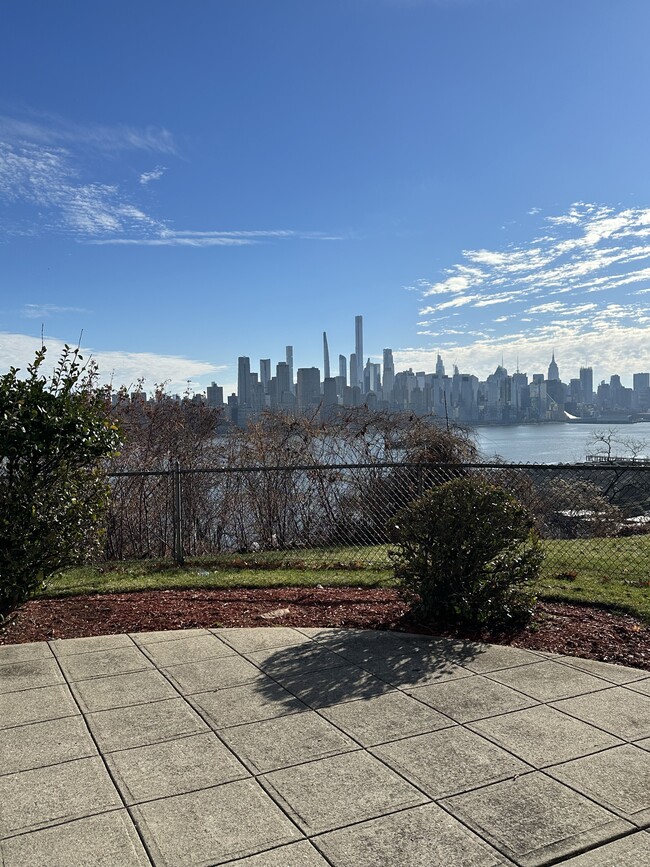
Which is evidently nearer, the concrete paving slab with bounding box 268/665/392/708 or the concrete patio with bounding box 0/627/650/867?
the concrete patio with bounding box 0/627/650/867

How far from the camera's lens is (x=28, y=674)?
4969mm

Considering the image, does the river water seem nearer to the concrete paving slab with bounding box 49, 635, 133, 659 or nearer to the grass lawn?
the grass lawn

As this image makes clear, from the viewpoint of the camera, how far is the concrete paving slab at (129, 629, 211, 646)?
19.1 feet

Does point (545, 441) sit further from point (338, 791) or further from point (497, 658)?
point (338, 791)

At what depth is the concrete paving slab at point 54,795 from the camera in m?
3.03

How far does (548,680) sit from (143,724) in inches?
102

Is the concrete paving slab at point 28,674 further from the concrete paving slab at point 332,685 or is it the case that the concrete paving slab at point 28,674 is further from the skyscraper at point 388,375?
the skyscraper at point 388,375

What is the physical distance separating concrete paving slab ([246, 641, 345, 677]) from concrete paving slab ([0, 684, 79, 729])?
1299 millimetres

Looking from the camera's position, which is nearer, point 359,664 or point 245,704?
point 245,704

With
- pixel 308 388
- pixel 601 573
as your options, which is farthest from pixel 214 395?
pixel 601 573

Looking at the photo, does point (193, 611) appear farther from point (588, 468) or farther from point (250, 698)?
point (588, 468)

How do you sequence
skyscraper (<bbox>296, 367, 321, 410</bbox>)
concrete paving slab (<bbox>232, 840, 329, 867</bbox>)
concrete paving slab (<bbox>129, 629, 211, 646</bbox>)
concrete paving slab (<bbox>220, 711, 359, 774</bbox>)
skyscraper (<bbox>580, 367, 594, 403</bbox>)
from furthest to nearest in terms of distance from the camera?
skyscraper (<bbox>580, 367, 594, 403</bbox>), skyscraper (<bbox>296, 367, 321, 410</bbox>), concrete paving slab (<bbox>129, 629, 211, 646</bbox>), concrete paving slab (<bbox>220, 711, 359, 774</bbox>), concrete paving slab (<bbox>232, 840, 329, 867</bbox>)

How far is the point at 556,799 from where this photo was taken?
10.3 feet

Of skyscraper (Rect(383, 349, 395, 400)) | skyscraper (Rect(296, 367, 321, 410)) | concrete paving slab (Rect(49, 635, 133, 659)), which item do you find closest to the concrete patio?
Result: concrete paving slab (Rect(49, 635, 133, 659))
